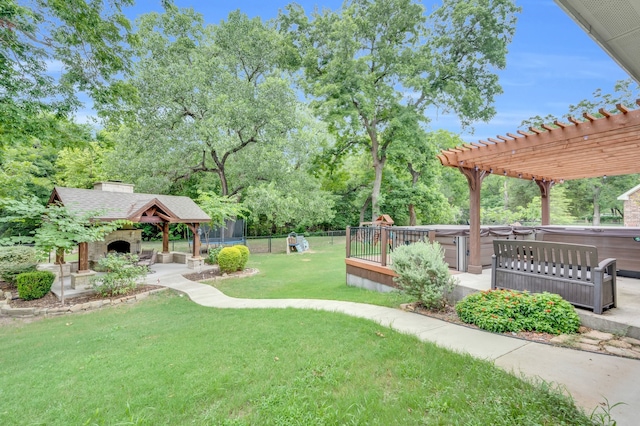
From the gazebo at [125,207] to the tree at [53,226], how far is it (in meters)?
0.54

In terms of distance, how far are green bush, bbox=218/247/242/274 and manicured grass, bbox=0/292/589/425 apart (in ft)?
18.0

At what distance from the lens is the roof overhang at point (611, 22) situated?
6.34ft

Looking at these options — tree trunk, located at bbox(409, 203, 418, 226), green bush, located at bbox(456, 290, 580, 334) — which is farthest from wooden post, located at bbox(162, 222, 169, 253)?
tree trunk, located at bbox(409, 203, 418, 226)

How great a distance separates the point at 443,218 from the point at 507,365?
22320mm

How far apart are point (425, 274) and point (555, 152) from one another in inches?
146

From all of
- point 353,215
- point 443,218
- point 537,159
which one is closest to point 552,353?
point 537,159

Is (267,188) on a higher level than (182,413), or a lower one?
higher

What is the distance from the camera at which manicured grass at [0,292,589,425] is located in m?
2.43

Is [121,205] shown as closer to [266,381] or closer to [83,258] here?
[83,258]

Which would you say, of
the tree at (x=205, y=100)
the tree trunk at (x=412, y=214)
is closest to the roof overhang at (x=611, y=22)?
the tree at (x=205, y=100)

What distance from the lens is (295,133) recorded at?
18625 mm

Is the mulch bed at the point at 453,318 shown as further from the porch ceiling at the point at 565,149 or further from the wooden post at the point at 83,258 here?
the wooden post at the point at 83,258

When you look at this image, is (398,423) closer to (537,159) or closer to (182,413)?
(182,413)

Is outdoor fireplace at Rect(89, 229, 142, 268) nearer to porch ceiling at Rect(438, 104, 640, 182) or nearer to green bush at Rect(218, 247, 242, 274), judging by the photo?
green bush at Rect(218, 247, 242, 274)
